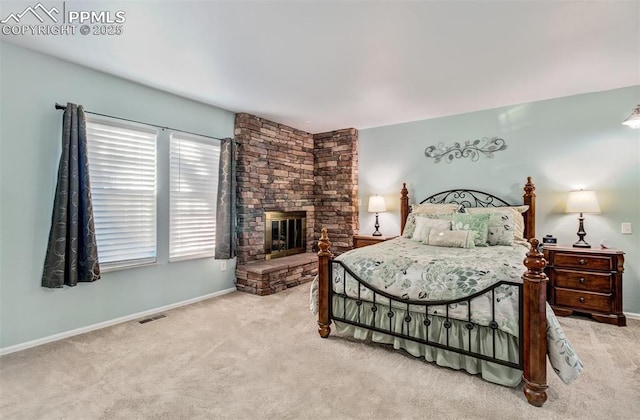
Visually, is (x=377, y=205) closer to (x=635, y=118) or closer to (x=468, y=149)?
(x=468, y=149)

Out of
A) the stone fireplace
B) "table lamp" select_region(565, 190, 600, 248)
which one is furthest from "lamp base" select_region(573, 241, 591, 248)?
the stone fireplace

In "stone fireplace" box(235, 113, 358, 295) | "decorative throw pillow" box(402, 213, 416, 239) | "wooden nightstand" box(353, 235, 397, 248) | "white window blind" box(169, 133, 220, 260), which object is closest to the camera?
"white window blind" box(169, 133, 220, 260)

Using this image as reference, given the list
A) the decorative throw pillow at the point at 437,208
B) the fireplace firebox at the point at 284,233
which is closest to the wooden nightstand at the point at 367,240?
the decorative throw pillow at the point at 437,208

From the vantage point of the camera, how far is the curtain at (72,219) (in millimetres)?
2611

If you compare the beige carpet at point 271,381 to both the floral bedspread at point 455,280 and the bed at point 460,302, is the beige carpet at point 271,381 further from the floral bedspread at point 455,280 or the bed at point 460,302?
the floral bedspread at point 455,280

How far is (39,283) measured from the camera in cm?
263

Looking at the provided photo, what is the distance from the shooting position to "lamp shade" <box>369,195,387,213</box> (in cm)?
470

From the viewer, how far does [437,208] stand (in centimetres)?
402

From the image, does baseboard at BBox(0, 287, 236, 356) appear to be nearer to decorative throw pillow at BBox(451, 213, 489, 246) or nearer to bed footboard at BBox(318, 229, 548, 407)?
decorative throw pillow at BBox(451, 213, 489, 246)

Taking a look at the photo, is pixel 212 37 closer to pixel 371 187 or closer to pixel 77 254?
pixel 77 254

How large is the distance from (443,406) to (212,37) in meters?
3.01

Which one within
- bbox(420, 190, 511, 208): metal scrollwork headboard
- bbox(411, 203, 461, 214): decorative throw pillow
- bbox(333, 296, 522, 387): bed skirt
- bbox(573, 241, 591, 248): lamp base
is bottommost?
bbox(333, 296, 522, 387): bed skirt

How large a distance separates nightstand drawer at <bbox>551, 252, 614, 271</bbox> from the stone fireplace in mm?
2802

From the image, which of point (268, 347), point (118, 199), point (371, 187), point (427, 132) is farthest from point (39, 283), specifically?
point (427, 132)
